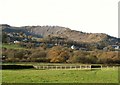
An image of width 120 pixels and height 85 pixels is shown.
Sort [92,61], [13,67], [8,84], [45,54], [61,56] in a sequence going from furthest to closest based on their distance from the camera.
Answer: [45,54] < [61,56] < [92,61] < [13,67] < [8,84]

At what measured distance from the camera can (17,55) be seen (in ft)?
522

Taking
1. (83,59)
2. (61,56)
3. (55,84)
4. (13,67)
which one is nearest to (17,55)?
(61,56)

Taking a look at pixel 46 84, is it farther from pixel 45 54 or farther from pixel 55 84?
pixel 45 54

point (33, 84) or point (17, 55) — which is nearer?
point (33, 84)

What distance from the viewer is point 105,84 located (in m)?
31.0

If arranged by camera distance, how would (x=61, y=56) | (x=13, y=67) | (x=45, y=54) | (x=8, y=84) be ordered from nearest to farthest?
1. (x=8, y=84)
2. (x=13, y=67)
3. (x=61, y=56)
4. (x=45, y=54)

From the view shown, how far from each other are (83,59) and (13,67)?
69.4 meters

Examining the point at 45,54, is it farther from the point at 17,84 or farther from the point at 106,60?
the point at 17,84

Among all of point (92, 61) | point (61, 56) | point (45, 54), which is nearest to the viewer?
point (92, 61)

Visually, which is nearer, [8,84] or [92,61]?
[8,84]

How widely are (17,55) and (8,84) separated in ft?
429

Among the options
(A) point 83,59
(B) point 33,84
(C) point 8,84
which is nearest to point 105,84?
(B) point 33,84

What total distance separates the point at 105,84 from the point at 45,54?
149 meters

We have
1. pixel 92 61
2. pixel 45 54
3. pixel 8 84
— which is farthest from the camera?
pixel 45 54
